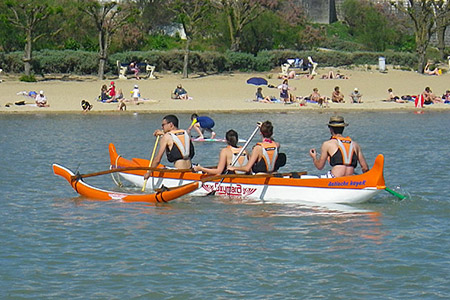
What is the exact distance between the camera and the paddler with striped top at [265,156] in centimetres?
1420

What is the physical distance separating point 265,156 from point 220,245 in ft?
8.20

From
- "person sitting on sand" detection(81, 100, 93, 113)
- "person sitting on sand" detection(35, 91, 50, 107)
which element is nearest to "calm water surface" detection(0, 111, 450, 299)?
"person sitting on sand" detection(81, 100, 93, 113)

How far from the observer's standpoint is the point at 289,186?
14.3 metres

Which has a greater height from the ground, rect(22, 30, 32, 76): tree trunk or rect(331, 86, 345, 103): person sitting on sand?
rect(22, 30, 32, 76): tree trunk

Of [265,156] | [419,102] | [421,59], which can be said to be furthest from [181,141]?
[421,59]

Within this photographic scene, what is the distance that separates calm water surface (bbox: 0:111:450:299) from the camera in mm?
10352

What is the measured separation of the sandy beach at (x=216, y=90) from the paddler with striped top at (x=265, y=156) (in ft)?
66.4

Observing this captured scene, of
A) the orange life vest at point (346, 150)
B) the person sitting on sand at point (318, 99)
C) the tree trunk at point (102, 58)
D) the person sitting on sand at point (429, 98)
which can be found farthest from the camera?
the tree trunk at point (102, 58)

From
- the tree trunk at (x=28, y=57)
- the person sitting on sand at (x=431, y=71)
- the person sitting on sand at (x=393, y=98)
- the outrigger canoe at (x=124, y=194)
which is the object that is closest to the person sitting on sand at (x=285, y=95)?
the person sitting on sand at (x=393, y=98)

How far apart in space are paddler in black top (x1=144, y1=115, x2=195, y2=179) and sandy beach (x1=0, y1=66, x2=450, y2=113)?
63.2ft

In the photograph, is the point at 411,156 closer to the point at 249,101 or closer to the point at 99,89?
the point at 249,101

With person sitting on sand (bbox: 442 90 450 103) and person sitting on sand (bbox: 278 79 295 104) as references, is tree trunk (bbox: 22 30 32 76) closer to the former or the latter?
person sitting on sand (bbox: 278 79 295 104)

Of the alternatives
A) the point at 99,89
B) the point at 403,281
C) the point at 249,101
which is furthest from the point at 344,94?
the point at 403,281

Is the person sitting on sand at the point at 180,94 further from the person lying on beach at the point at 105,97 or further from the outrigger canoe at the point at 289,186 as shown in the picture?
the outrigger canoe at the point at 289,186
